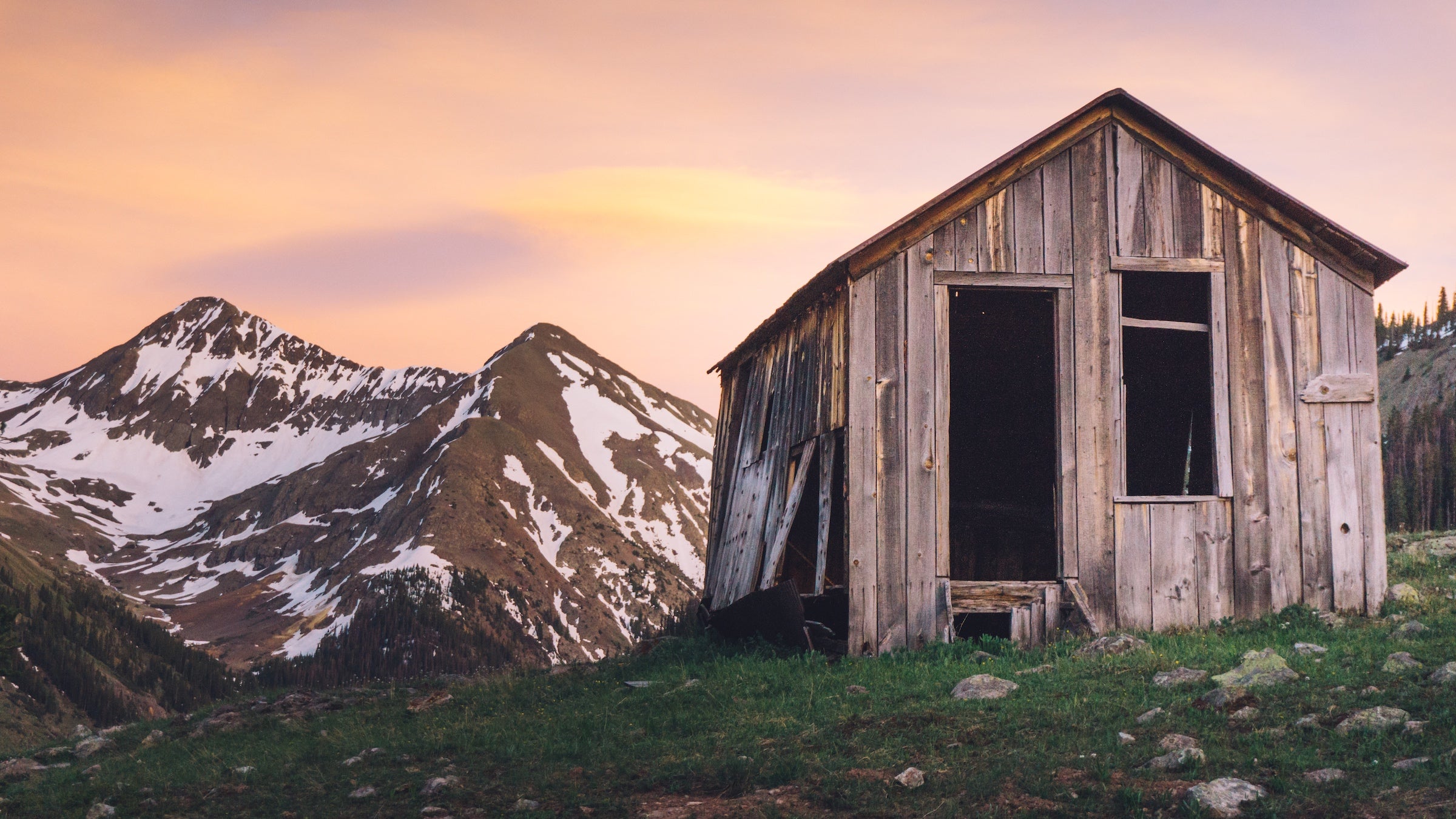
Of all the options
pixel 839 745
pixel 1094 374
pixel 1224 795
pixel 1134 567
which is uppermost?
pixel 1094 374

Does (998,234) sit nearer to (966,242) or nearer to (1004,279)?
(966,242)

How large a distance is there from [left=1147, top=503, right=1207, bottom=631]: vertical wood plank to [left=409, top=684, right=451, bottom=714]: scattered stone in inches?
377

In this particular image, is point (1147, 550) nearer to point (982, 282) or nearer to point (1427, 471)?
point (982, 282)

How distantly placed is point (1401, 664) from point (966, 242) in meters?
7.53

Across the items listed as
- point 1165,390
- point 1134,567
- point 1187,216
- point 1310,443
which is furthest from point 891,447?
point 1165,390

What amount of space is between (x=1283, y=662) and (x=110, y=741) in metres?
14.8

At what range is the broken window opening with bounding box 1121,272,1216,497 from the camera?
62.4ft

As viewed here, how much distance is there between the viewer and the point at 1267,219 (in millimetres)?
16031

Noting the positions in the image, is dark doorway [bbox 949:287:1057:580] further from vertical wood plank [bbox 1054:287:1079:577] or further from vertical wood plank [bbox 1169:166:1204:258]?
vertical wood plank [bbox 1054:287:1079:577]

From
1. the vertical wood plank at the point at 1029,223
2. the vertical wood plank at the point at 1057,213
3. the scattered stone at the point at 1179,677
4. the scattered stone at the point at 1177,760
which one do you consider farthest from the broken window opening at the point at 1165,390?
the scattered stone at the point at 1177,760

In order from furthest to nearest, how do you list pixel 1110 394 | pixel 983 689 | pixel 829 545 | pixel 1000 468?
pixel 1000 468
pixel 829 545
pixel 1110 394
pixel 983 689

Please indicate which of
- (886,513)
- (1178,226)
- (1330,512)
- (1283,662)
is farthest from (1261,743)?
(1178,226)

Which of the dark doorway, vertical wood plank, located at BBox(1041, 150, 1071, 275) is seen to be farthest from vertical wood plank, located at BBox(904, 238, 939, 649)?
the dark doorway

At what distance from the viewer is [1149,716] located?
9.48m
